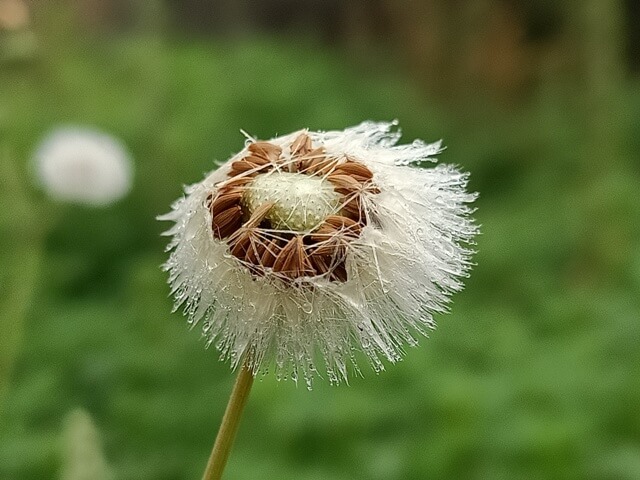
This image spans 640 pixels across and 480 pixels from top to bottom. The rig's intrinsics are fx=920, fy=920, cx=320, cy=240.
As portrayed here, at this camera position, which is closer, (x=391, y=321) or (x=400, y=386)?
(x=391, y=321)

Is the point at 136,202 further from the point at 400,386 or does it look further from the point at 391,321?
the point at 391,321

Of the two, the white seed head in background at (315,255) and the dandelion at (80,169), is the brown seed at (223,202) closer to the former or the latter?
the white seed head in background at (315,255)

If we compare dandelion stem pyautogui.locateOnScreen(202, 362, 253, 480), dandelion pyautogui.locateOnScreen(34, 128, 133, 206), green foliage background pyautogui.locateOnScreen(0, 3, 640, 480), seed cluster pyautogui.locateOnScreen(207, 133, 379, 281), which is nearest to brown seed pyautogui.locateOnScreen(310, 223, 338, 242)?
seed cluster pyautogui.locateOnScreen(207, 133, 379, 281)

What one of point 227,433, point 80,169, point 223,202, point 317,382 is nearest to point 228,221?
point 223,202

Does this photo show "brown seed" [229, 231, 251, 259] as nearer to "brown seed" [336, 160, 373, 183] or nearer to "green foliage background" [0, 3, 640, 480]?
"brown seed" [336, 160, 373, 183]

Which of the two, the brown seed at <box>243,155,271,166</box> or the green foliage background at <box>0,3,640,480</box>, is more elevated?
the green foliage background at <box>0,3,640,480</box>

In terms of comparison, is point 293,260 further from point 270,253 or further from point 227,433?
point 227,433

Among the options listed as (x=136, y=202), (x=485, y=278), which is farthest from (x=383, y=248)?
(x=136, y=202)
